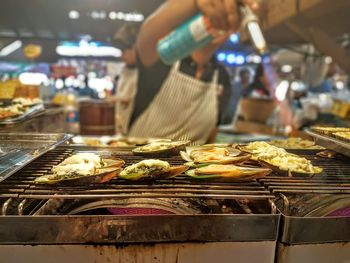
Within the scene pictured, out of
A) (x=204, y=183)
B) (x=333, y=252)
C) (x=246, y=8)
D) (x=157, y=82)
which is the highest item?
(x=246, y=8)

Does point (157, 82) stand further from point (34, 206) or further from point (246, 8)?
point (34, 206)

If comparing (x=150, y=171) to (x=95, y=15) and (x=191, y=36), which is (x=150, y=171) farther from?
(x=95, y=15)

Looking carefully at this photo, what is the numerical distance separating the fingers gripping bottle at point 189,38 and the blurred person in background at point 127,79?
1.41 metres

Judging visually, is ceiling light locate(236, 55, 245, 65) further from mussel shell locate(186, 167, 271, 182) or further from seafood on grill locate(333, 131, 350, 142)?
mussel shell locate(186, 167, 271, 182)

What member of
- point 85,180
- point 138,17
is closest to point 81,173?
point 85,180

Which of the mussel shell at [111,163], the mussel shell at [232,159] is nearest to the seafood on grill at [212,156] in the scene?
the mussel shell at [232,159]

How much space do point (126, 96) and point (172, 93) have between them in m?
0.68

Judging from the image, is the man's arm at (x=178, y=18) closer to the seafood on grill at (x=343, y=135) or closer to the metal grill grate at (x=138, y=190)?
the seafood on grill at (x=343, y=135)

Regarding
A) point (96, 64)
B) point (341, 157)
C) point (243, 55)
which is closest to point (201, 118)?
point (341, 157)

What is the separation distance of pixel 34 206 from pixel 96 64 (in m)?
9.43

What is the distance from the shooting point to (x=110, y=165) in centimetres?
147

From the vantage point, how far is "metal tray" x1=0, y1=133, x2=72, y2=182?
1392mm

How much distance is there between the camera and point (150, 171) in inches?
53.4

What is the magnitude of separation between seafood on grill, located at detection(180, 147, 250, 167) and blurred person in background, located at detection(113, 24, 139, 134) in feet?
9.65
